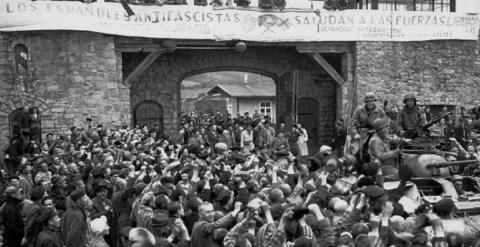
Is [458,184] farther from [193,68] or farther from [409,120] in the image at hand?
[193,68]

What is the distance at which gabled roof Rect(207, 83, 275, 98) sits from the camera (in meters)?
40.8

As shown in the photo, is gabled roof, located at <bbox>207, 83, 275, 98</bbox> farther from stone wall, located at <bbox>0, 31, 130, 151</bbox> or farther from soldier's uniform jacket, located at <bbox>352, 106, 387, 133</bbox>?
soldier's uniform jacket, located at <bbox>352, 106, 387, 133</bbox>

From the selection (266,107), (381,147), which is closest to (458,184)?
(381,147)

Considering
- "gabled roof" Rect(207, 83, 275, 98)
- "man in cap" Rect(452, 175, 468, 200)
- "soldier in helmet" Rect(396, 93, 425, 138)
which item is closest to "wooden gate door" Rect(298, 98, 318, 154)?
"soldier in helmet" Rect(396, 93, 425, 138)

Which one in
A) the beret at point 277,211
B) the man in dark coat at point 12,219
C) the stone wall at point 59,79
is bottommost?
the man in dark coat at point 12,219

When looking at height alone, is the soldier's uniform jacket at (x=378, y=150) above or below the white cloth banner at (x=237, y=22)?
below

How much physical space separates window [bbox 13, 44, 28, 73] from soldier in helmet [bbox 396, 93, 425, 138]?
11.4m

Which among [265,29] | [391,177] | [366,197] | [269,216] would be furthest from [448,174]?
[265,29]

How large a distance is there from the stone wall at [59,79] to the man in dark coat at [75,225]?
10.8 m

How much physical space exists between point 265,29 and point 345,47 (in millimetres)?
3043

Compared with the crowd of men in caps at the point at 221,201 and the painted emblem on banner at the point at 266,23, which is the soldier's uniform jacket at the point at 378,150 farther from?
the painted emblem on banner at the point at 266,23

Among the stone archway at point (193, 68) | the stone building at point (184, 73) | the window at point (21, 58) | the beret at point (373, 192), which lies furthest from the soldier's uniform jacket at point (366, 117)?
the window at point (21, 58)

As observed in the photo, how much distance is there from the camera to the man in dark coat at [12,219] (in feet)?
27.5

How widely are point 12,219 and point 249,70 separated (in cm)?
1482
